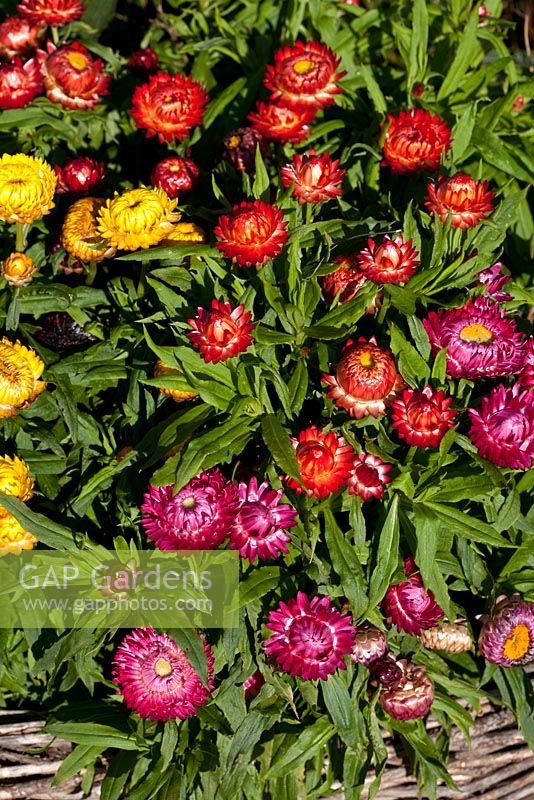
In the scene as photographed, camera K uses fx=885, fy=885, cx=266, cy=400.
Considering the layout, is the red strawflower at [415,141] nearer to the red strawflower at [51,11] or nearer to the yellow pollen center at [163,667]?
the red strawflower at [51,11]

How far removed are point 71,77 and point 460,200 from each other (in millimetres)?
1206

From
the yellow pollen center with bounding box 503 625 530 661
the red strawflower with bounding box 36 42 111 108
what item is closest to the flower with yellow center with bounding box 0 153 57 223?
the red strawflower with bounding box 36 42 111 108

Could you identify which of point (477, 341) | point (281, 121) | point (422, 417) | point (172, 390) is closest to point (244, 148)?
point (281, 121)

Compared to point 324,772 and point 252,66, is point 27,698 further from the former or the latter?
point 252,66

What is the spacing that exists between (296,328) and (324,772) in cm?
120

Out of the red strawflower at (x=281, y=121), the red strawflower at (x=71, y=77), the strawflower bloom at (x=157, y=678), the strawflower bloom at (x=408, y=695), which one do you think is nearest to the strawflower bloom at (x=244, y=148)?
the red strawflower at (x=281, y=121)

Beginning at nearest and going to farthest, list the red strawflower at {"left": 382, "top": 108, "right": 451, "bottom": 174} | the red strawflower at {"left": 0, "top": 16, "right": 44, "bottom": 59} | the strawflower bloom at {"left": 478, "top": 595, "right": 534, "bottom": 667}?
the strawflower bloom at {"left": 478, "top": 595, "right": 534, "bottom": 667} < the red strawflower at {"left": 382, "top": 108, "right": 451, "bottom": 174} < the red strawflower at {"left": 0, "top": 16, "right": 44, "bottom": 59}

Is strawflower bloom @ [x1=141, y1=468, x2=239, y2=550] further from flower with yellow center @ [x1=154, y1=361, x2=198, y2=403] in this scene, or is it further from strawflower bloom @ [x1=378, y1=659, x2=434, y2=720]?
strawflower bloom @ [x1=378, y1=659, x2=434, y2=720]

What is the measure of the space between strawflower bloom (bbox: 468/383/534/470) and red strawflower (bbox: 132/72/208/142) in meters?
1.15

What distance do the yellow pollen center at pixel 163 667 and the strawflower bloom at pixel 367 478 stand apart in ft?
1.89

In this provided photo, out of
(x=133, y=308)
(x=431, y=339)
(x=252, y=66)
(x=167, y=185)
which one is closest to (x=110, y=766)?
(x=133, y=308)

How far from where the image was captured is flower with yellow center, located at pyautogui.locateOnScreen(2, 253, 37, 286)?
227cm

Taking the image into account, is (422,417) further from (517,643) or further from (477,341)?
(517,643)

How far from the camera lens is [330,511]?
6.78 feet
